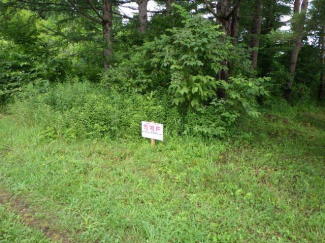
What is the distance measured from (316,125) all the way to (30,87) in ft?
27.5

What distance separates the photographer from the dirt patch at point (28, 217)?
261 cm

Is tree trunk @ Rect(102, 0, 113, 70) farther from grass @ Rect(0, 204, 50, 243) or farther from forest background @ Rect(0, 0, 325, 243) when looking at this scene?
grass @ Rect(0, 204, 50, 243)

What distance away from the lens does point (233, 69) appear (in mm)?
5957

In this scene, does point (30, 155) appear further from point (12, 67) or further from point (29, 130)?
point (12, 67)

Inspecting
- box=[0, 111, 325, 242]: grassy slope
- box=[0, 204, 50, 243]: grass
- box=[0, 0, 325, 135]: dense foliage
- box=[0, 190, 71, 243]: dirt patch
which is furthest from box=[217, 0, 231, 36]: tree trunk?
box=[0, 204, 50, 243]: grass

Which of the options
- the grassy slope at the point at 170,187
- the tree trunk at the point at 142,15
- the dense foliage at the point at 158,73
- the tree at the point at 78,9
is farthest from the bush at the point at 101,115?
the tree trunk at the point at 142,15

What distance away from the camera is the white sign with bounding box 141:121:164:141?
446 centimetres

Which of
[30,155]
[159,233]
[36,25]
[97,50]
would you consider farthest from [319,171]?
[36,25]

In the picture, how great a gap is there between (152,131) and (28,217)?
2380 millimetres

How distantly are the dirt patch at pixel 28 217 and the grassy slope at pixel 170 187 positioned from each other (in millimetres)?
60

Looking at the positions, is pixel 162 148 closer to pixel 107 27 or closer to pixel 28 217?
pixel 28 217

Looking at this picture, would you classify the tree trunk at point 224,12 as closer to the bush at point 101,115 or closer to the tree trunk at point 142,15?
the bush at point 101,115

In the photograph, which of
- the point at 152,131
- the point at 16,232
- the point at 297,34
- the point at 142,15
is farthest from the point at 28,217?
the point at 142,15

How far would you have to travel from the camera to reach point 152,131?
457cm
